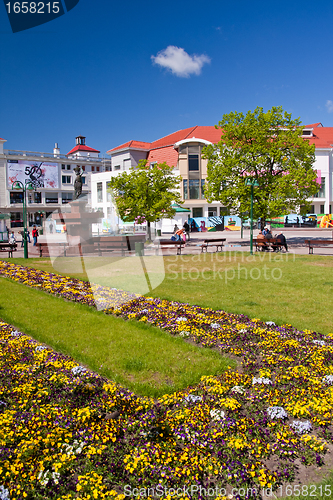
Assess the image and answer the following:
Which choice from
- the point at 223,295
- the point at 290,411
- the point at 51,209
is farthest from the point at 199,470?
the point at 51,209

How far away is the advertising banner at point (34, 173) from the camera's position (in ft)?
232

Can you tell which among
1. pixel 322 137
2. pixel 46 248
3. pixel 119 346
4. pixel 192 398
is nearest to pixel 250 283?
pixel 119 346

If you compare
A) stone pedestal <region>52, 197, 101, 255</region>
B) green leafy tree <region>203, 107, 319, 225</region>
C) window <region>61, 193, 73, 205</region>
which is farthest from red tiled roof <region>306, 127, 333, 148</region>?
window <region>61, 193, 73, 205</region>

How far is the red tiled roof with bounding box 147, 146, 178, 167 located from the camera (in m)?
53.6

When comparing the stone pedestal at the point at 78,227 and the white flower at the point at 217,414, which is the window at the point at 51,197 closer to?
the stone pedestal at the point at 78,227

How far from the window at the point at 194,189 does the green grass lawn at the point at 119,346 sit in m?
46.1

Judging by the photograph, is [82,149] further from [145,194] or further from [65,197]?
[145,194]

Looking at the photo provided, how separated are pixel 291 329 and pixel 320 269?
26.2 ft

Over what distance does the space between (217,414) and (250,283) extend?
25.1ft

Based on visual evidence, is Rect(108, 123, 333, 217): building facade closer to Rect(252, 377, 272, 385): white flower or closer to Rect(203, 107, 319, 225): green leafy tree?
Rect(203, 107, 319, 225): green leafy tree

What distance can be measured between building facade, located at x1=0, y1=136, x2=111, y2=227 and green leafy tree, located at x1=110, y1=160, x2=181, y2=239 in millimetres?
43231

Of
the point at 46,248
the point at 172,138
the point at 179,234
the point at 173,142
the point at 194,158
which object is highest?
the point at 172,138

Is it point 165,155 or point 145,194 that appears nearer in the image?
point 145,194

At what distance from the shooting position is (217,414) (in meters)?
3.72
